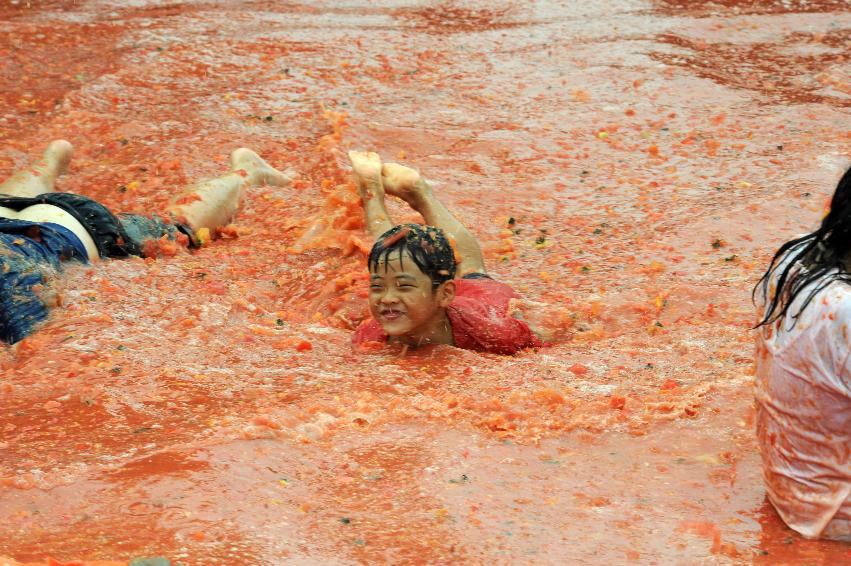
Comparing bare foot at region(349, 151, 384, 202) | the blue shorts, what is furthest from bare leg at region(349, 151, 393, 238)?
the blue shorts

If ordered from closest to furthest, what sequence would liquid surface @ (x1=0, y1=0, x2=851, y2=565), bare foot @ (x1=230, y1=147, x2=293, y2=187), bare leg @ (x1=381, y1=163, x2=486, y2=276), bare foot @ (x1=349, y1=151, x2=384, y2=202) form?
liquid surface @ (x1=0, y1=0, x2=851, y2=565), bare leg @ (x1=381, y1=163, x2=486, y2=276), bare foot @ (x1=349, y1=151, x2=384, y2=202), bare foot @ (x1=230, y1=147, x2=293, y2=187)

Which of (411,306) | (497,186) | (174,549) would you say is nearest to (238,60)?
(497,186)

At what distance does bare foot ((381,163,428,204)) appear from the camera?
17.2 feet

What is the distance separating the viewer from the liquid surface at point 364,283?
9.86 ft

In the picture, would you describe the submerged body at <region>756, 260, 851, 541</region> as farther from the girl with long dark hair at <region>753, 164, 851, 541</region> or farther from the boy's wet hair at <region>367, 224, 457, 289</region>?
the boy's wet hair at <region>367, 224, 457, 289</region>

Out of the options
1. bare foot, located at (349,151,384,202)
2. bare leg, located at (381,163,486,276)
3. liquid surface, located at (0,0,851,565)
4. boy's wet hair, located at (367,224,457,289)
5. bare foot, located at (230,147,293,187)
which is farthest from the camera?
bare foot, located at (230,147,293,187)

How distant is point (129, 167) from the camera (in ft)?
21.3

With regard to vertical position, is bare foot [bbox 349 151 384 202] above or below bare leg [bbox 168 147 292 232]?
above

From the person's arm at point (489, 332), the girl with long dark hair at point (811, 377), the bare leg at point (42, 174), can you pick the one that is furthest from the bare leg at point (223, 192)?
the girl with long dark hair at point (811, 377)

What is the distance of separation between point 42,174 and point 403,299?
264 centimetres

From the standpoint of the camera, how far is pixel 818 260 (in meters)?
2.82

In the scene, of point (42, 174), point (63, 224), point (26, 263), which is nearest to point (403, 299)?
point (26, 263)

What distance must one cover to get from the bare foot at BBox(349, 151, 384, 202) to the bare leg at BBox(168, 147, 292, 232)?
0.94 metres

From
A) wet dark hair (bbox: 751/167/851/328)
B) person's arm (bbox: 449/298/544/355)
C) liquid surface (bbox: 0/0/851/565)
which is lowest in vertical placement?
person's arm (bbox: 449/298/544/355)
